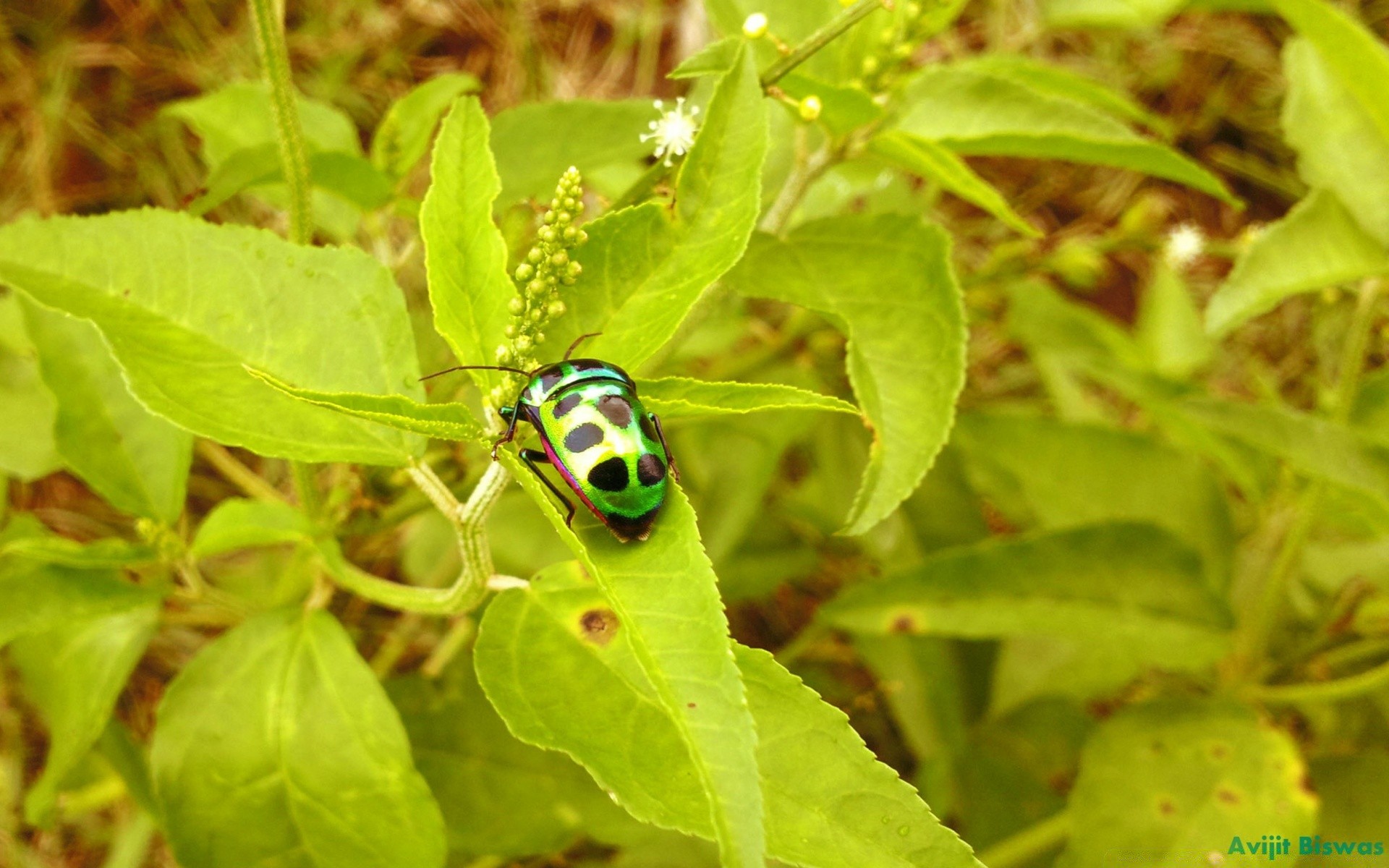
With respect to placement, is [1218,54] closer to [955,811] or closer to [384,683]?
[955,811]

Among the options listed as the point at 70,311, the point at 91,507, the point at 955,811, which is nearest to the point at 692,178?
the point at 70,311

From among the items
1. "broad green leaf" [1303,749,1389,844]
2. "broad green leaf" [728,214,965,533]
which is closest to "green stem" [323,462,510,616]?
"broad green leaf" [728,214,965,533]

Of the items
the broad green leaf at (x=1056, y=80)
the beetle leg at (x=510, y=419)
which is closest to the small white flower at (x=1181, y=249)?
the broad green leaf at (x=1056, y=80)

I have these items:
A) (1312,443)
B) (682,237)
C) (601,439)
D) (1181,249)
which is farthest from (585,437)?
(1181,249)

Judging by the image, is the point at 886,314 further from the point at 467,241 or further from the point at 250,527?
the point at 250,527

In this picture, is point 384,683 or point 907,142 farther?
point 384,683
